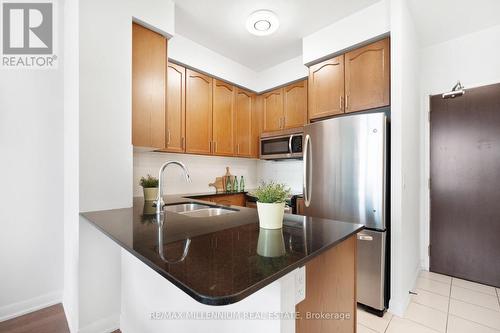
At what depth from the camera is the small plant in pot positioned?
998 mm

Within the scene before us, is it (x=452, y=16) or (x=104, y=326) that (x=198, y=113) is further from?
(x=452, y=16)

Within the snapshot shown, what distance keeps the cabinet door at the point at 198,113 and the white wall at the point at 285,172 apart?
1.18 m

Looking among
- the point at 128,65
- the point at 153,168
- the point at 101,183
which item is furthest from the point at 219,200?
the point at 128,65

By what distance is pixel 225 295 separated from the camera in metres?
0.50

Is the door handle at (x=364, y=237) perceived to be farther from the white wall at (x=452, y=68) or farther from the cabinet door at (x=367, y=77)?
the white wall at (x=452, y=68)

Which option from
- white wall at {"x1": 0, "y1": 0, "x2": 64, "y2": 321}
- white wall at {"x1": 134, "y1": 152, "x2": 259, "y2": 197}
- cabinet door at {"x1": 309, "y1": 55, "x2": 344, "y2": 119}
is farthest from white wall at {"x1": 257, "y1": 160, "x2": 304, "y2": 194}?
white wall at {"x1": 0, "y1": 0, "x2": 64, "y2": 321}

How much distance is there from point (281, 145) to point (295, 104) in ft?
A: 1.87

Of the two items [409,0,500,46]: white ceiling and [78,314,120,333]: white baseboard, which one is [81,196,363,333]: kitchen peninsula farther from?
[409,0,500,46]: white ceiling

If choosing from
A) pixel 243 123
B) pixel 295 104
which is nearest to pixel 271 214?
pixel 295 104

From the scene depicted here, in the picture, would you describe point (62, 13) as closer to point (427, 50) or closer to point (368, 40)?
point (368, 40)

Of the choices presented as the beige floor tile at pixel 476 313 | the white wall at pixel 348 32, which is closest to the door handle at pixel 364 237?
the beige floor tile at pixel 476 313

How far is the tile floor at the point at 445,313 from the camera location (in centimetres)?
171

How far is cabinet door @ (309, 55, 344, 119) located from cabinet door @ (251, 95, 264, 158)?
40.3 inches

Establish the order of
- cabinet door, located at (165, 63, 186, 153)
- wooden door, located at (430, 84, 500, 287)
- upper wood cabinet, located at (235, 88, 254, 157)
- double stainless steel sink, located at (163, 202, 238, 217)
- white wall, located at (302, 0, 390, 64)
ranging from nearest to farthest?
double stainless steel sink, located at (163, 202, 238, 217), white wall, located at (302, 0, 390, 64), wooden door, located at (430, 84, 500, 287), cabinet door, located at (165, 63, 186, 153), upper wood cabinet, located at (235, 88, 254, 157)
